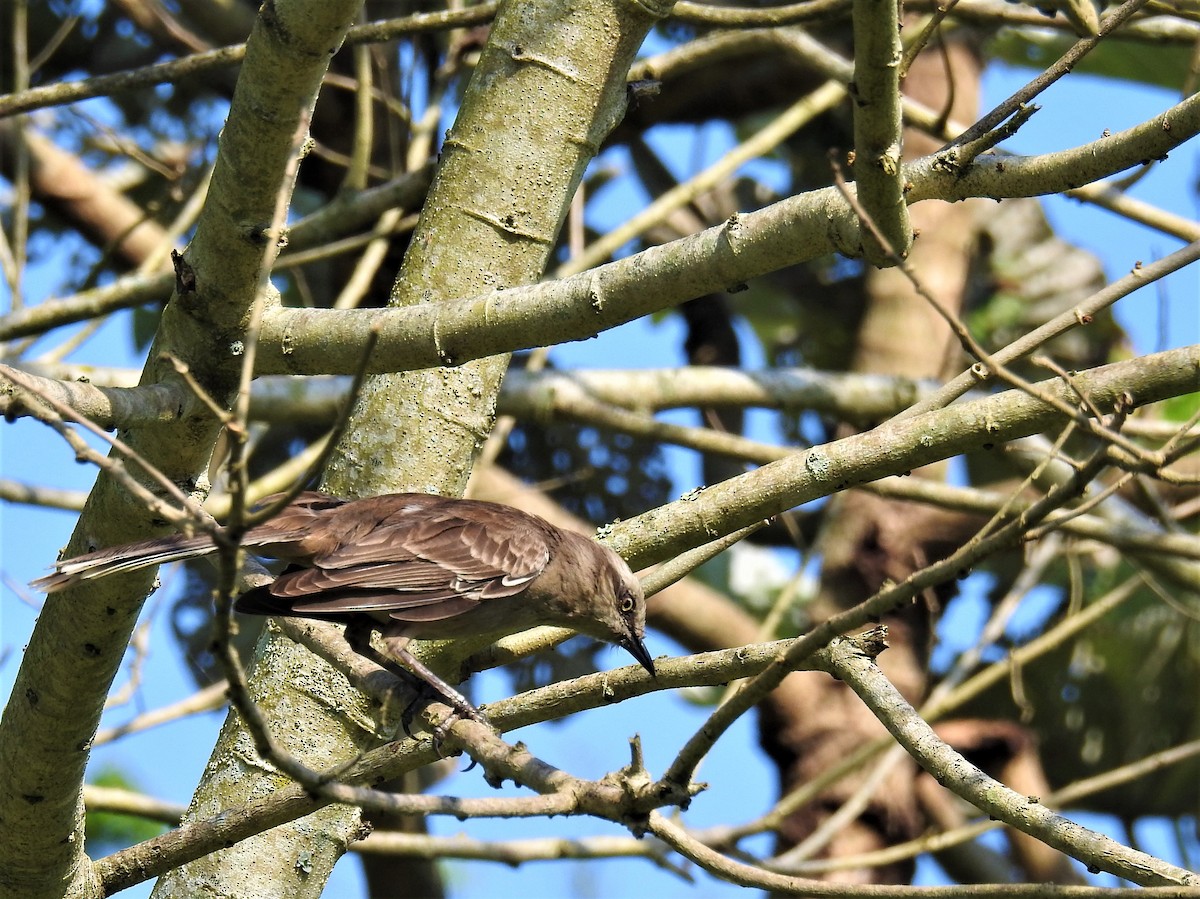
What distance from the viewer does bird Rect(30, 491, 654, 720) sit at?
389 centimetres

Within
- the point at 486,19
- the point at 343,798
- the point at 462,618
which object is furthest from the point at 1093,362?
the point at 343,798

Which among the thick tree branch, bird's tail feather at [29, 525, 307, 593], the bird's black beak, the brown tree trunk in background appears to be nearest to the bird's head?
the bird's black beak

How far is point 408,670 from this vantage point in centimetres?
410

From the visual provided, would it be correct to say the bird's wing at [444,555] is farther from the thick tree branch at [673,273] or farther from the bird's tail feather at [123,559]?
the thick tree branch at [673,273]

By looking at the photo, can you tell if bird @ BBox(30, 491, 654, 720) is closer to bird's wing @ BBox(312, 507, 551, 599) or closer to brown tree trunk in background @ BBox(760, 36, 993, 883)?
bird's wing @ BBox(312, 507, 551, 599)

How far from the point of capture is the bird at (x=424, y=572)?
3.89 metres

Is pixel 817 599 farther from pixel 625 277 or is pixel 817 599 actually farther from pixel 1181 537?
pixel 625 277

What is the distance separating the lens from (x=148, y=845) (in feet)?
10.6

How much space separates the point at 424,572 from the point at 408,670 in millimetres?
309

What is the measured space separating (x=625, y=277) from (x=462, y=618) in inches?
60.3

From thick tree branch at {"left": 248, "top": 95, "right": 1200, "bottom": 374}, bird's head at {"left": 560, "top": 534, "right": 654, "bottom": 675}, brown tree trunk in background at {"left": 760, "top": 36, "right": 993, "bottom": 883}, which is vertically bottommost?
thick tree branch at {"left": 248, "top": 95, "right": 1200, "bottom": 374}

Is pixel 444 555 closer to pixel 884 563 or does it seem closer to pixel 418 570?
pixel 418 570

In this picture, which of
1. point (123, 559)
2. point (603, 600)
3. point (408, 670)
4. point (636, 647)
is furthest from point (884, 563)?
point (123, 559)

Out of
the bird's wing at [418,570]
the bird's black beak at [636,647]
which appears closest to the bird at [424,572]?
the bird's wing at [418,570]
